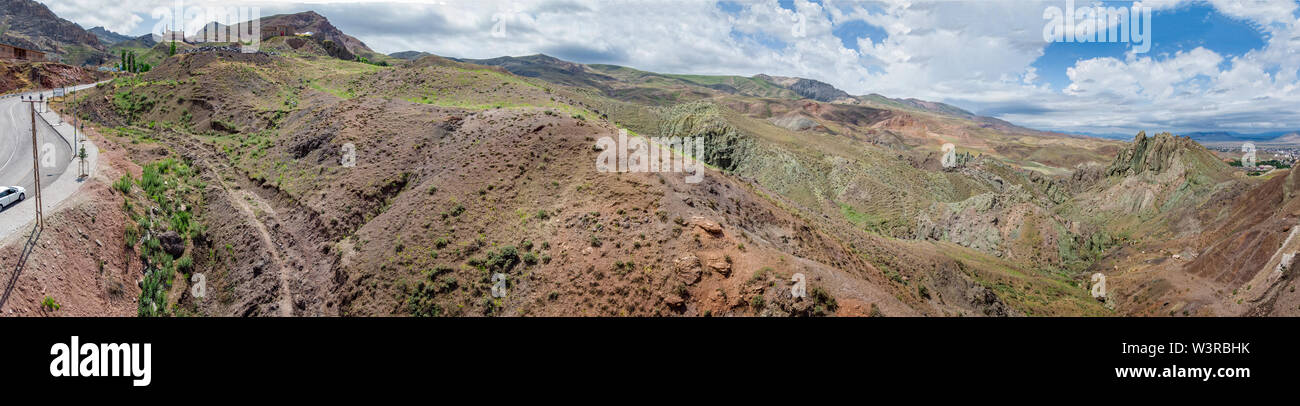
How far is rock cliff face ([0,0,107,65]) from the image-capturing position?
411ft

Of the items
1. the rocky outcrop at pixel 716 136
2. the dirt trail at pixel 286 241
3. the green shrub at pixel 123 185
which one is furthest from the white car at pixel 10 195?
the rocky outcrop at pixel 716 136

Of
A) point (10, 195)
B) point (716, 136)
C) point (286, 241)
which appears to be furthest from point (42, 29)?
point (716, 136)

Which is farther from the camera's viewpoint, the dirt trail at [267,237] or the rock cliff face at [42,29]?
the rock cliff face at [42,29]

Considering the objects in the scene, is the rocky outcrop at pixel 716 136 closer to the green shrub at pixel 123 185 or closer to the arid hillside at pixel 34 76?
the green shrub at pixel 123 185

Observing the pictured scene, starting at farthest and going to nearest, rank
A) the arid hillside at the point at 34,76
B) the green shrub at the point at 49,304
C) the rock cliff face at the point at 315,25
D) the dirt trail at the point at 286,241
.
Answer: the rock cliff face at the point at 315,25 < the arid hillside at the point at 34,76 < the dirt trail at the point at 286,241 < the green shrub at the point at 49,304

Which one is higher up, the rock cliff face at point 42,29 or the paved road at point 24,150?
the rock cliff face at point 42,29

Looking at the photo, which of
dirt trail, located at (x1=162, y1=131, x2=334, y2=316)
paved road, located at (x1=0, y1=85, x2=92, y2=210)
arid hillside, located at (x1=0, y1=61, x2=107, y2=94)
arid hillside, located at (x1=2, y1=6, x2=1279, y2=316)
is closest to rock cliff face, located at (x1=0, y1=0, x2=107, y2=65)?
arid hillside, located at (x1=0, y1=61, x2=107, y2=94)

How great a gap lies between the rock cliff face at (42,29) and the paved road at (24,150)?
123 metres

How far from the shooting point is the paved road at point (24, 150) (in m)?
22.3

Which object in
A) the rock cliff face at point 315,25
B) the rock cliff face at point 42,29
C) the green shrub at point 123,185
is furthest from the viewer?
the rock cliff face at point 315,25

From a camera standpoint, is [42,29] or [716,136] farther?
[42,29]

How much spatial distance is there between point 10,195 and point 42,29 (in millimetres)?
185106

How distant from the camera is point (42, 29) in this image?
137500 millimetres

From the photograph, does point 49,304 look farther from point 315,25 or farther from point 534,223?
point 315,25
